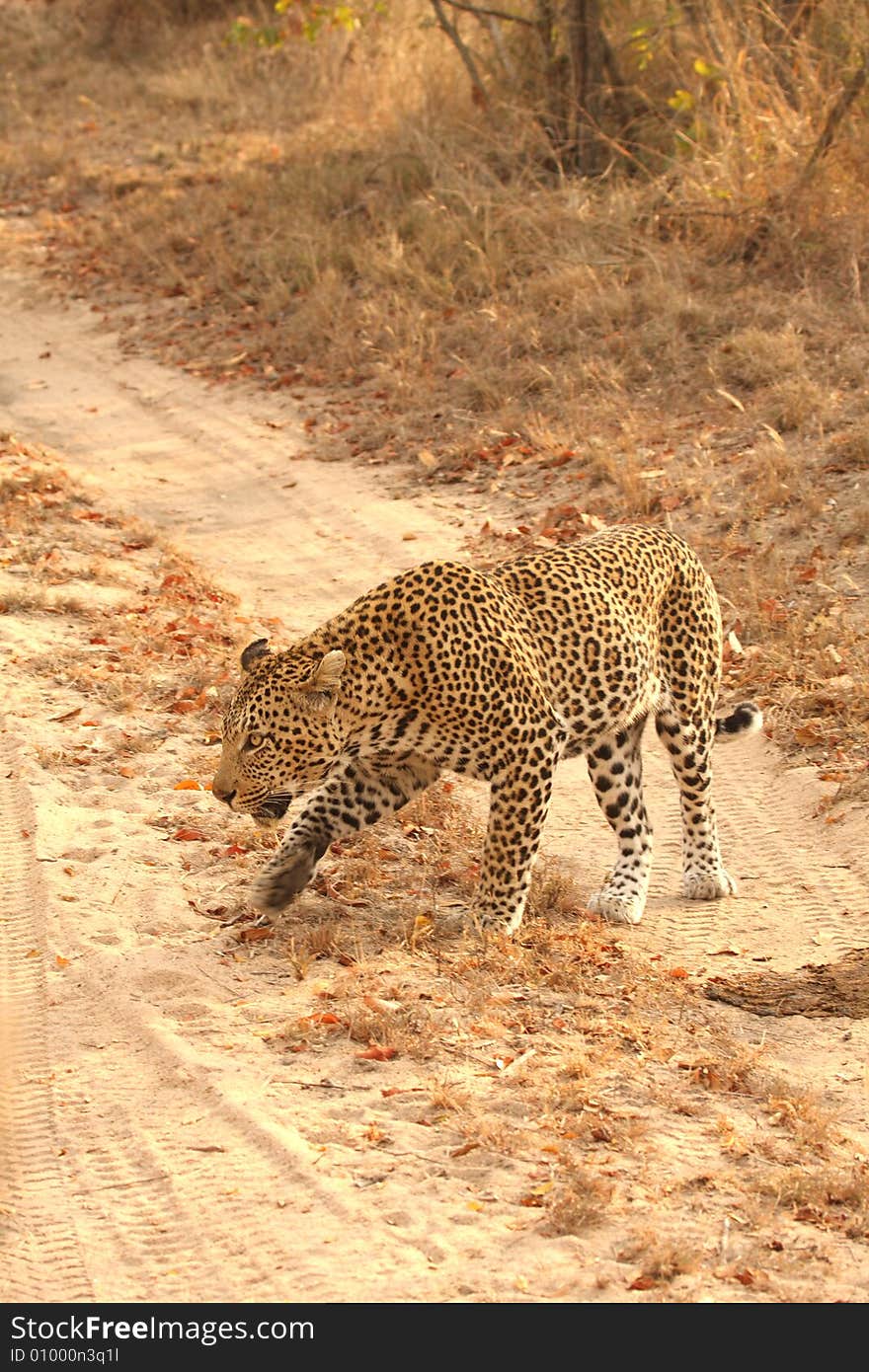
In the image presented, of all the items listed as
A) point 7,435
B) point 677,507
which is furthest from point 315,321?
point 677,507

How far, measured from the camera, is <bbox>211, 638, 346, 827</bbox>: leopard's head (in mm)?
6395

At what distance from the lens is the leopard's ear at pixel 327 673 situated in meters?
6.38

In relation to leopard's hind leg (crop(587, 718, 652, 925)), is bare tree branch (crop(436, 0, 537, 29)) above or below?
above

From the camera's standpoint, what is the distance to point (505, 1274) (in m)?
4.73

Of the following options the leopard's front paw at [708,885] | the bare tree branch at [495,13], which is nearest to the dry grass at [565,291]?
the bare tree branch at [495,13]

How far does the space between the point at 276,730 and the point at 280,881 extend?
0.70 metres

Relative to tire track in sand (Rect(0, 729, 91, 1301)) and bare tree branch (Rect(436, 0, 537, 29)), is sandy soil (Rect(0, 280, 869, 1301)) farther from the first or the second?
bare tree branch (Rect(436, 0, 537, 29))

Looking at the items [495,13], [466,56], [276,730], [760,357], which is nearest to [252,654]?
[276,730]

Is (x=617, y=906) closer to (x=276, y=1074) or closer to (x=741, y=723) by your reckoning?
(x=741, y=723)

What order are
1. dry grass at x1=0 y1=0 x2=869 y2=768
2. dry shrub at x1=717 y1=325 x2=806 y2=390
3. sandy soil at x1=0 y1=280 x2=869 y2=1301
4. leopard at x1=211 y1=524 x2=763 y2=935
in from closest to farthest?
sandy soil at x1=0 y1=280 x2=869 y2=1301 < leopard at x1=211 y1=524 x2=763 y2=935 < dry grass at x1=0 y1=0 x2=869 y2=768 < dry shrub at x1=717 y1=325 x2=806 y2=390

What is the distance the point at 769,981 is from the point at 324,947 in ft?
5.62

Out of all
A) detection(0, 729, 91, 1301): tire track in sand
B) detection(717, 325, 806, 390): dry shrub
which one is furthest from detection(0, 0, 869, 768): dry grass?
detection(0, 729, 91, 1301): tire track in sand

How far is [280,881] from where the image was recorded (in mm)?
6781

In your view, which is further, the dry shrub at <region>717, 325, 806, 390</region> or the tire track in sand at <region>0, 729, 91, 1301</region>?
the dry shrub at <region>717, 325, 806, 390</region>
